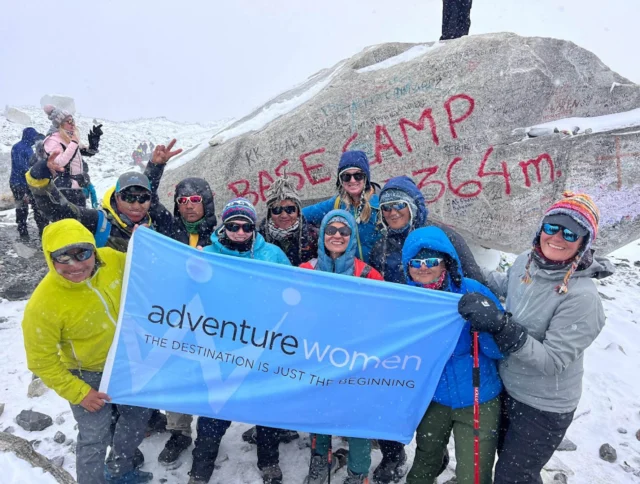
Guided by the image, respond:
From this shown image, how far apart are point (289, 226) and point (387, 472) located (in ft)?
8.40

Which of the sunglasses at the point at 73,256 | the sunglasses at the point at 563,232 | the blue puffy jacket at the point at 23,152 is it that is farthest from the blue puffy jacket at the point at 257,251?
the blue puffy jacket at the point at 23,152

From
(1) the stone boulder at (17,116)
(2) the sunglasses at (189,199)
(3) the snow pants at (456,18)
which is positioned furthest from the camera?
(1) the stone boulder at (17,116)

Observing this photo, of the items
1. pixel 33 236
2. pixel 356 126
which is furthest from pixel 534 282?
pixel 33 236

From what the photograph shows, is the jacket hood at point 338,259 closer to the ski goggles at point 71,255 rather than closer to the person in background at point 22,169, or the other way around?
the ski goggles at point 71,255

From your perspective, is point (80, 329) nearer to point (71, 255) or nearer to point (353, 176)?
point (71, 255)

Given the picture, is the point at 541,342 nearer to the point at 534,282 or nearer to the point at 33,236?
the point at 534,282

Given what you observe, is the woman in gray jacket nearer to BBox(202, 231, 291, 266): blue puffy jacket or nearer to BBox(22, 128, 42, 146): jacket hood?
BBox(202, 231, 291, 266): blue puffy jacket

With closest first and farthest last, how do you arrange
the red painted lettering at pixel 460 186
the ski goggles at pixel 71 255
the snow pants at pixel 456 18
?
the ski goggles at pixel 71 255
the red painted lettering at pixel 460 186
the snow pants at pixel 456 18

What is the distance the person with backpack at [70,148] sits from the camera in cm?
588

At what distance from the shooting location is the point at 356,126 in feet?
20.6

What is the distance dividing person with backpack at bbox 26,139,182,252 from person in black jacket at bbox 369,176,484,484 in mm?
2215

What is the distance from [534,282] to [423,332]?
2.78ft

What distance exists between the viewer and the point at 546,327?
2750 millimetres

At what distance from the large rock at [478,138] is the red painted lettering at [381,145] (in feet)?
0.05
